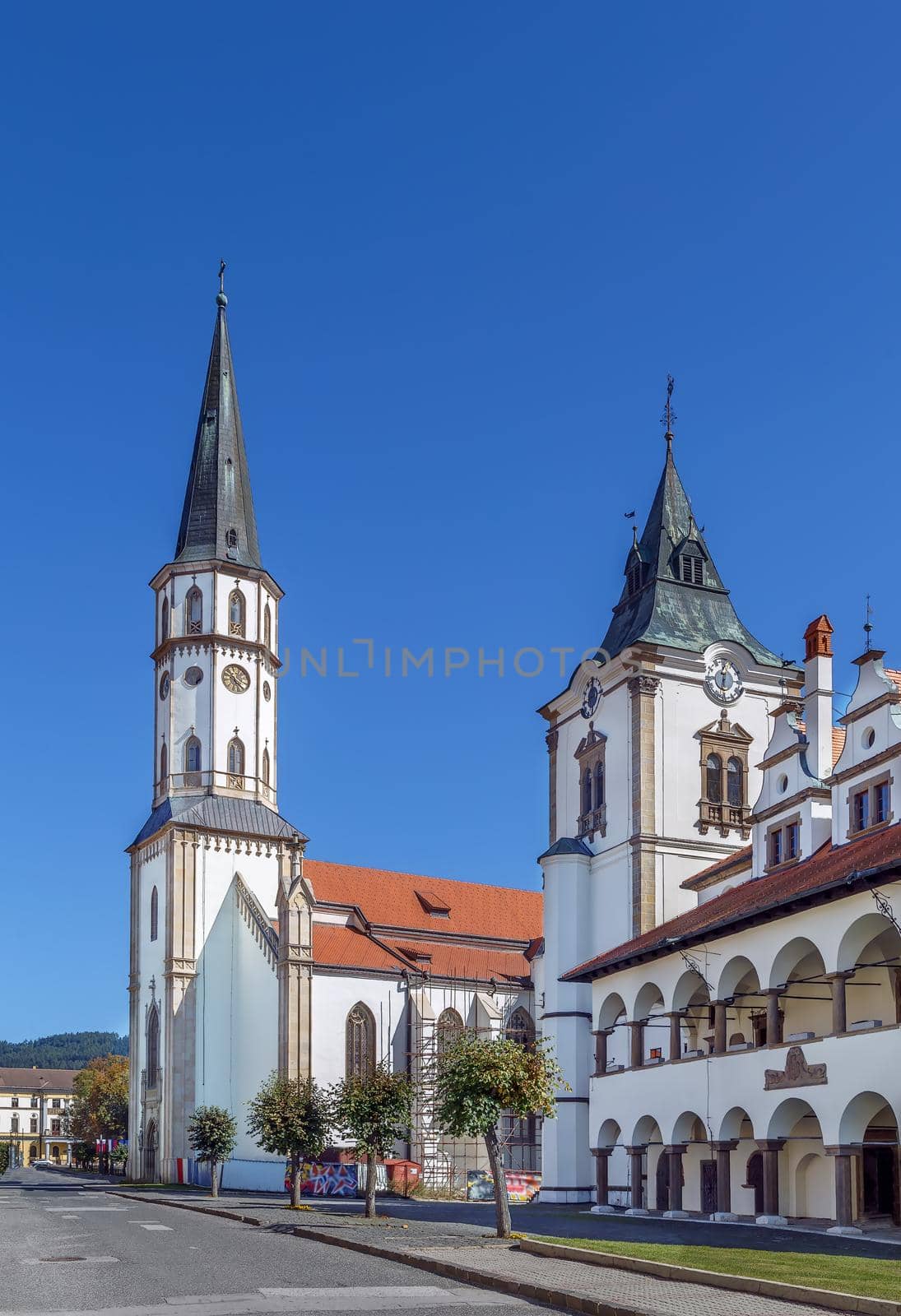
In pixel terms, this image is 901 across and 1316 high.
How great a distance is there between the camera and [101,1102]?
380 feet

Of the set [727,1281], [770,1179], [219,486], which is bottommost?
[770,1179]

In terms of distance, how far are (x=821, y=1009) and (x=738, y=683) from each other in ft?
71.3

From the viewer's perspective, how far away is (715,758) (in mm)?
56156

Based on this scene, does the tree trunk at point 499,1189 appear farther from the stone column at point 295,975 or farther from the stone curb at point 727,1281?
the stone column at point 295,975

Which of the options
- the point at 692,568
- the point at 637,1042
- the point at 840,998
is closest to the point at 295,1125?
the point at 637,1042

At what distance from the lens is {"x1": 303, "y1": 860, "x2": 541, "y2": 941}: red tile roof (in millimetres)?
83375

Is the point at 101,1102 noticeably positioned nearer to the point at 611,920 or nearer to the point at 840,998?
the point at 611,920

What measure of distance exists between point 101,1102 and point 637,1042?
82.8 m

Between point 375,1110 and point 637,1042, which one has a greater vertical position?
point 637,1042

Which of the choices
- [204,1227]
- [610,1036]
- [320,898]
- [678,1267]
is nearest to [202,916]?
[320,898]

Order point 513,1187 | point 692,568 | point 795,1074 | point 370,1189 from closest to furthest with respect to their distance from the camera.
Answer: point 795,1074 < point 370,1189 < point 513,1187 < point 692,568

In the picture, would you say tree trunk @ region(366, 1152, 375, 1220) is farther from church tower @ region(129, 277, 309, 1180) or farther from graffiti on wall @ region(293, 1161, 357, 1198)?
church tower @ region(129, 277, 309, 1180)

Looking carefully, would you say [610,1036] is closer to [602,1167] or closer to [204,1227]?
[602,1167]

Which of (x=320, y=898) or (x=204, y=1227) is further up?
(x=320, y=898)
